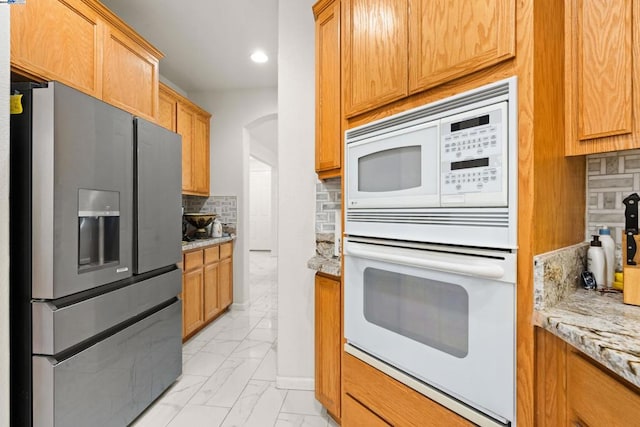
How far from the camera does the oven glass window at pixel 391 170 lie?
1.13 m

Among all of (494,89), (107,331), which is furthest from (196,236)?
(494,89)

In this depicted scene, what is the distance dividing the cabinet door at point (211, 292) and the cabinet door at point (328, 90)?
→ 81.6 inches

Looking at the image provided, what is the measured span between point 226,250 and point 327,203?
84.6 inches

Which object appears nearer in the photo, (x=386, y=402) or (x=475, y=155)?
(x=475, y=155)

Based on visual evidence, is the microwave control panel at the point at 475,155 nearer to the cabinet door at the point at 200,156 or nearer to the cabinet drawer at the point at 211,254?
the cabinet drawer at the point at 211,254

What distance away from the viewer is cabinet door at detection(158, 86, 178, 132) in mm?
3158

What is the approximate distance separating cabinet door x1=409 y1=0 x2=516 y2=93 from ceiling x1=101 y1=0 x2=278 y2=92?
1.72 metres

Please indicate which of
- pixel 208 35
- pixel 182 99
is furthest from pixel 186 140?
pixel 208 35

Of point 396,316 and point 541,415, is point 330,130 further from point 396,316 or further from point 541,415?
point 541,415

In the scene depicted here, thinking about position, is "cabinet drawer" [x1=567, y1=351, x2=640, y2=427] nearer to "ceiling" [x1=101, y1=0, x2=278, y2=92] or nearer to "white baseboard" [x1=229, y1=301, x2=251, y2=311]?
"ceiling" [x1=101, y1=0, x2=278, y2=92]

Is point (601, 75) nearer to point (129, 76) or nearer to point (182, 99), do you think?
point (129, 76)

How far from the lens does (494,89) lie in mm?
906

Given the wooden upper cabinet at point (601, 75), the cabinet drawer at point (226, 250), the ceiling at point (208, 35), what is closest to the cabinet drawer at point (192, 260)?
the cabinet drawer at point (226, 250)

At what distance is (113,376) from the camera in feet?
5.51
